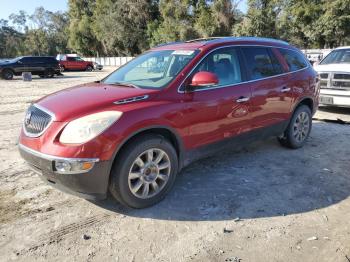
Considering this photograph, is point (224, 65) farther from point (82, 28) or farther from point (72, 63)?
point (82, 28)

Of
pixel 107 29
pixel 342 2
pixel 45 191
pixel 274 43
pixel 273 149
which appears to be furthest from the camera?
pixel 107 29

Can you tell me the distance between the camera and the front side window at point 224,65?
4469 mm

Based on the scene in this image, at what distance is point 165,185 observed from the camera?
4047 mm

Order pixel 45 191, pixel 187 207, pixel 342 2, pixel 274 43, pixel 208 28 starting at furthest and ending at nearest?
pixel 208 28 < pixel 342 2 < pixel 274 43 < pixel 45 191 < pixel 187 207

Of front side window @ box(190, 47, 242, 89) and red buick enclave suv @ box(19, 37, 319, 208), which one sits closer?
red buick enclave suv @ box(19, 37, 319, 208)

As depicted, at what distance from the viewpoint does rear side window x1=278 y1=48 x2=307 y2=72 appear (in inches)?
228

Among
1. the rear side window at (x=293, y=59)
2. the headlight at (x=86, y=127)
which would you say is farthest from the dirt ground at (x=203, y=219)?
the rear side window at (x=293, y=59)

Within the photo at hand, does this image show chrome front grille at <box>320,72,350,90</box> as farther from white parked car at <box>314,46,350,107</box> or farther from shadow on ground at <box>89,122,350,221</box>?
shadow on ground at <box>89,122,350,221</box>

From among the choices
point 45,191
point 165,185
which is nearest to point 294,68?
point 165,185

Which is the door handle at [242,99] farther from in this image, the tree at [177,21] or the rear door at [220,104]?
the tree at [177,21]

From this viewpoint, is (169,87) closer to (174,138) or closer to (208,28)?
(174,138)

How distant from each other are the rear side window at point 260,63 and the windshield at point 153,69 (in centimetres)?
97

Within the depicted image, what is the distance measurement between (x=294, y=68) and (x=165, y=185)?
3276mm

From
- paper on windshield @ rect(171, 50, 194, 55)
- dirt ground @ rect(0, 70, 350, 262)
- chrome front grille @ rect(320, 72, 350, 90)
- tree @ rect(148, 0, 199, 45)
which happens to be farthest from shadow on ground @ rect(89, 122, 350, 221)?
tree @ rect(148, 0, 199, 45)
